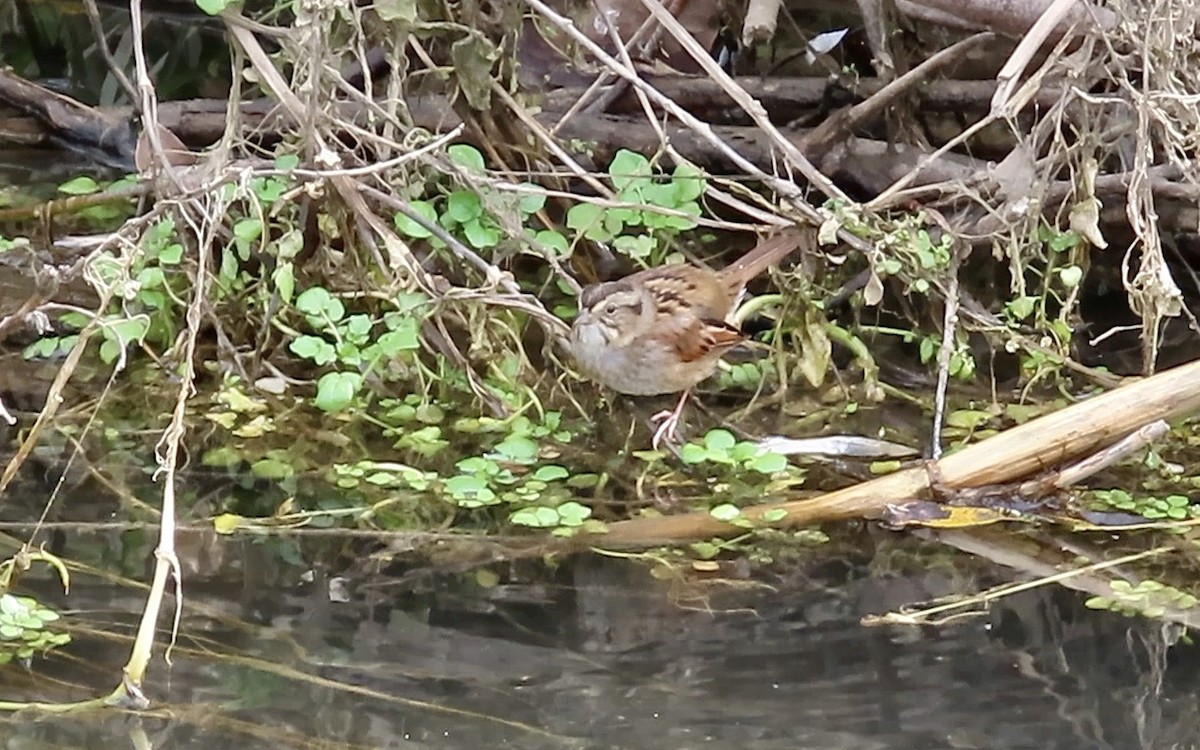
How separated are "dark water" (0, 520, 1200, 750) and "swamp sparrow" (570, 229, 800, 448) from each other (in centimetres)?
65

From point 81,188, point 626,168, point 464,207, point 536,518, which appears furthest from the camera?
point 81,188

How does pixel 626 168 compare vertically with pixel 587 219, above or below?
above

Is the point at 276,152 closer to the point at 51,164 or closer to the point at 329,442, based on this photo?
the point at 329,442

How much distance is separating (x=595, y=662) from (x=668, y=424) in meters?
0.95

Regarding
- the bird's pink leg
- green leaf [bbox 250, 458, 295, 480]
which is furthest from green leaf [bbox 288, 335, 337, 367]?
the bird's pink leg

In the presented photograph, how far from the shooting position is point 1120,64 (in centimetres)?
283

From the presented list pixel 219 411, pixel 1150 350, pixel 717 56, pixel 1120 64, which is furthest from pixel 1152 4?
pixel 219 411

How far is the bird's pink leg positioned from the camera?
3.12 metres

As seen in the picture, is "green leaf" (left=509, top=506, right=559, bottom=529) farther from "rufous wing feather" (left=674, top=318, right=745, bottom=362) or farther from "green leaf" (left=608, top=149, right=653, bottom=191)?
"green leaf" (left=608, top=149, right=653, bottom=191)

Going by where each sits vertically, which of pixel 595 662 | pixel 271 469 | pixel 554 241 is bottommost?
pixel 595 662

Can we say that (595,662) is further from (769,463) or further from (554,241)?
(554,241)

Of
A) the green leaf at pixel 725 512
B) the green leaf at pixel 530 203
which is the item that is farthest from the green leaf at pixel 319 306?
the green leaf at pixel 725 512

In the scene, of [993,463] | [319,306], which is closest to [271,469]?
[319,306]

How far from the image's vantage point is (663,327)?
315 cm
